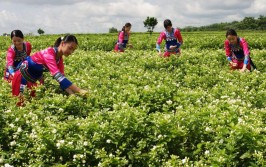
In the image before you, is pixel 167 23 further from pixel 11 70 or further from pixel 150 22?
pixel 150 22

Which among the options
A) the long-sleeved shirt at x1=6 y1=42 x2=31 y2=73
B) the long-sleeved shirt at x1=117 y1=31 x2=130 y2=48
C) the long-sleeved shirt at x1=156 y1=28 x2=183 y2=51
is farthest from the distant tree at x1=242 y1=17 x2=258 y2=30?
the long-sleeved shirt at x1=6 y1=42 x2=31 y2=73

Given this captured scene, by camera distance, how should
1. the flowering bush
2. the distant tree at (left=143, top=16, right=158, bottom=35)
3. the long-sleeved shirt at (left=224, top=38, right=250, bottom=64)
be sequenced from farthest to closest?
the distant tree at (left=143, top=16, right=158, bottom=35)
the long-sleeved shirt at (left=224, top=38, right=250, bottom=64)
the flowering bush

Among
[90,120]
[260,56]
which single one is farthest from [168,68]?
[90,120]

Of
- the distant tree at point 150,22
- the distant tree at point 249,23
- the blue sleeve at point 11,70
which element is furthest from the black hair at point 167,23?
the distant tree at point 249,23

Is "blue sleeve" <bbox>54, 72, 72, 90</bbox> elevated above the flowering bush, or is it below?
above

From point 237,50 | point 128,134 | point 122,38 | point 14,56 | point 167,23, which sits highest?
point 167,23

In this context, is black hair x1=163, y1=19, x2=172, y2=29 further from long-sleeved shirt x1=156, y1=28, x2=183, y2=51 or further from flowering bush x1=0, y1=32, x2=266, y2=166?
flowering bush x1=0, y1=32, x2=266, y2=166

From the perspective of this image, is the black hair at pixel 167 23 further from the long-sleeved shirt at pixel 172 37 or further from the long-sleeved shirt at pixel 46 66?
the long-sleeved shirt at pixel 46 66

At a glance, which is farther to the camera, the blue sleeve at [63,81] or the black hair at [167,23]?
the black hair at [167,23]

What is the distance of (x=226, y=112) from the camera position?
4961 mm

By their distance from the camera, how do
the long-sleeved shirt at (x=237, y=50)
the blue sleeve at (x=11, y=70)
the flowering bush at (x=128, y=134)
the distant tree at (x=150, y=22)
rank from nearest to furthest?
the flowering bush at (x=128, y=134) < the blue sleeve at (x=11, y=70) < the long-sleeved shirt at (x=237, y=50) < the distant tree at (x=150, y=22)

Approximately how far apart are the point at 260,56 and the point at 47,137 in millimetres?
11359

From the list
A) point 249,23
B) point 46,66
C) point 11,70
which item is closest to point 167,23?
point 11,70

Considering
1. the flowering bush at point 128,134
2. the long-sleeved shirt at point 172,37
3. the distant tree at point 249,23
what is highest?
the distant tree at point 249,23
